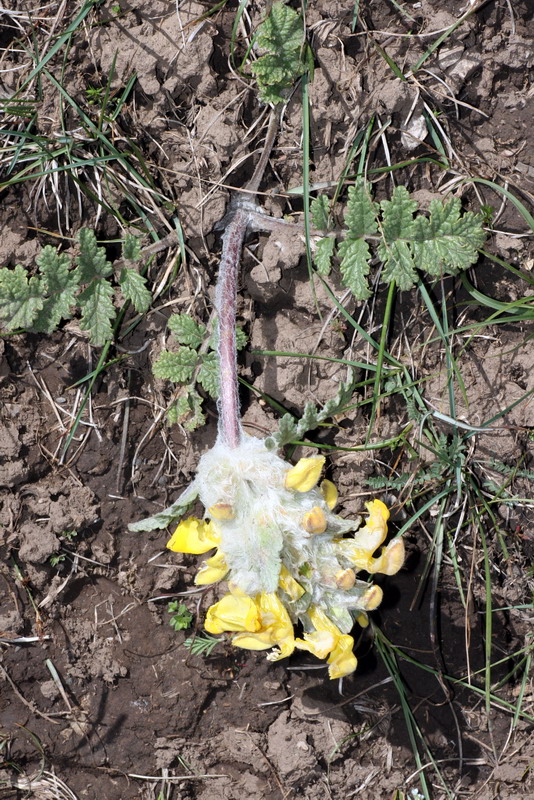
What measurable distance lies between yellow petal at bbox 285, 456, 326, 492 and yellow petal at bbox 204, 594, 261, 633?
479 millimetres

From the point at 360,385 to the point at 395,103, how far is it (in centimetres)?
128

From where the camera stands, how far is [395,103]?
3.12 metres

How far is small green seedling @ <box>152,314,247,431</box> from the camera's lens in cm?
323

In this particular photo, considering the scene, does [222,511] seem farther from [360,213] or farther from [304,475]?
[360,213]

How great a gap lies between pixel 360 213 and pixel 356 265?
0.22 metres

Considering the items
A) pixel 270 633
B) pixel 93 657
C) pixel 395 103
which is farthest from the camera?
pixel 93 657

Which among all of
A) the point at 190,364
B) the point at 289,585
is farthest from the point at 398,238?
the point at 289,585

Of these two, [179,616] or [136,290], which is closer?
[136,290]

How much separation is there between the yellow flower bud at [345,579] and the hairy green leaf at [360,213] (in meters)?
1.43

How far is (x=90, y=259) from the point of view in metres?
3.18

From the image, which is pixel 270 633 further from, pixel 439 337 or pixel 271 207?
pixel 271 207

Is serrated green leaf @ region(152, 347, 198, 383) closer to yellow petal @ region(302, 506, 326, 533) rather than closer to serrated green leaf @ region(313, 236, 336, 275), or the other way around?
serrated green leaf @ region(313, 236, 336, 275)

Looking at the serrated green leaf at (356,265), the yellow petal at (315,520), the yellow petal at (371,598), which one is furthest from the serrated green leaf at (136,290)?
the yellow petal at (371,598)

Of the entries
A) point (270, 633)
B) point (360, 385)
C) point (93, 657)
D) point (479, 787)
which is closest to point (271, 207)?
point (360, 385)
